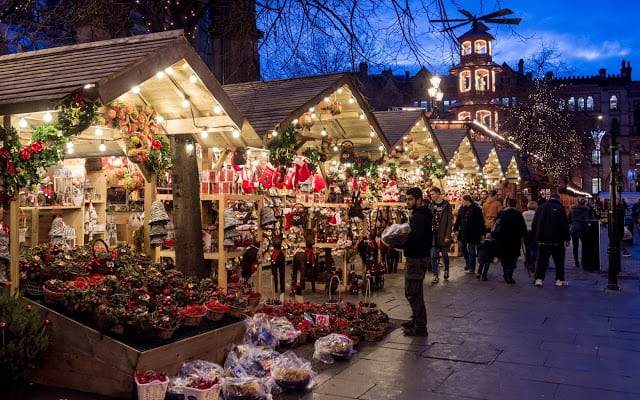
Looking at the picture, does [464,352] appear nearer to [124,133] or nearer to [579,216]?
[124,133]

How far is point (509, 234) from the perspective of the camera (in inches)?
511

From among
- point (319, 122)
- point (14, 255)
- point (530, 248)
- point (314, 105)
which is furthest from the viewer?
point (530, 248)

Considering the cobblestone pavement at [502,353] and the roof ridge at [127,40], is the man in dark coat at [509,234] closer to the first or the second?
the cobblestone pavement at [502,353]

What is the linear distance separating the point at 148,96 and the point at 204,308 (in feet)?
11.9

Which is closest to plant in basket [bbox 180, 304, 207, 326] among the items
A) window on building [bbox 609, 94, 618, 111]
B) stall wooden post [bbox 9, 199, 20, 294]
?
stall wooden post [bbox 9, 199, 20, 294]

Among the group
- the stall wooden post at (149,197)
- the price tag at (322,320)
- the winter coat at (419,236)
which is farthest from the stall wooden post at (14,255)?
the winter coat at (419,236)

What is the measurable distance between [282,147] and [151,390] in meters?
6.57

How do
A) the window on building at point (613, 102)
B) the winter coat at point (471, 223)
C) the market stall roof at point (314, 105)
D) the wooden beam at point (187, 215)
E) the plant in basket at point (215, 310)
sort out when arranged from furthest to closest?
the window on building at point (613, 102) → the winter coat at point (471, 223) → the market stall roof at point (314, 105) → the wooden beam at point (187, 215) → the plant in basket at point (215, 310)

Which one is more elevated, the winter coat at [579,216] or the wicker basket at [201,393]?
the winter coat at [579,216]

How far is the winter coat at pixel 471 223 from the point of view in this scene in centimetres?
1434

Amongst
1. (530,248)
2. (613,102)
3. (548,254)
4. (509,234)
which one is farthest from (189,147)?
(613,102)

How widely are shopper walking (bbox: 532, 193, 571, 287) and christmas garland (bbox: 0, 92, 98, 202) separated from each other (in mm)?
9239

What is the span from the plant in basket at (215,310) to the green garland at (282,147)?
480 centimetres

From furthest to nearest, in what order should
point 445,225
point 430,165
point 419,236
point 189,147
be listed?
point 430,165 → point 445,225 → point 189,147 → point 419,236
